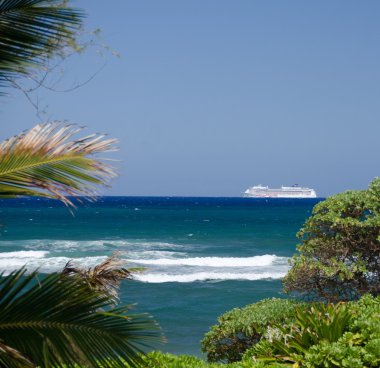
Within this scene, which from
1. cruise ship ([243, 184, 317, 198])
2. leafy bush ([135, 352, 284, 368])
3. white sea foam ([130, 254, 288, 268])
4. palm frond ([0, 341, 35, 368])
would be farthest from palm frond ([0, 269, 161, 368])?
cruise ship ([243, 184, 317, 198])

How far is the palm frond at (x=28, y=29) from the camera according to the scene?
3.21m

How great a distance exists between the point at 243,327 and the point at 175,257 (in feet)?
98.5

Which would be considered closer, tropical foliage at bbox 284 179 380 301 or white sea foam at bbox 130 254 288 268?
tropical foliage at bbox 284 179 380 301

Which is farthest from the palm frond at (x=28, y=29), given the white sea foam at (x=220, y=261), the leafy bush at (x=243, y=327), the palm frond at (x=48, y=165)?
the white sea foam at (x=220, y=261)

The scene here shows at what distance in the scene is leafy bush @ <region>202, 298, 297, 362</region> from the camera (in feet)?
31.9

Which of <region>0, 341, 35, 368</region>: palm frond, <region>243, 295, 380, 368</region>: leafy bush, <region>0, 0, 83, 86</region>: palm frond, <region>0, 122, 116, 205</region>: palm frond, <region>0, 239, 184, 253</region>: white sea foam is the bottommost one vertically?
<region>0, 239, 184, 253</region>: white sea foam

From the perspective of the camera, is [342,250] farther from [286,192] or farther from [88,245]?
[286,192]

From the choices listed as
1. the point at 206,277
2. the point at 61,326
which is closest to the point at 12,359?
the point at 61,326

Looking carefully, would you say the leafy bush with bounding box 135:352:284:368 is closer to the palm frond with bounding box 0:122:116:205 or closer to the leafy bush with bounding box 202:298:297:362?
the leafy bush with bounding box 202:298:297:362

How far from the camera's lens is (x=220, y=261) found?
125ft

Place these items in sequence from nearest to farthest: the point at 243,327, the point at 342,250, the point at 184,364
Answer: the point at 184,364 < the point at 243,327 < the point at 342,250

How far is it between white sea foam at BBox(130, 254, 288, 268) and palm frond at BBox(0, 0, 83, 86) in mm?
32396

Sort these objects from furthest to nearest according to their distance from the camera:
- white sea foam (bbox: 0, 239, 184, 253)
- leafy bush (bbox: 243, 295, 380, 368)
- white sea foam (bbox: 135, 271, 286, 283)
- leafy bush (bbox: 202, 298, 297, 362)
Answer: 1. white sea foam (bbox: 0, 239, 184, 253)
2. white sea foam (bbox: 135, 271, 286, 283)
3. leafy bush (bbox: 202, 298, 297, 362)
4. leafy bush (bbox: 243, 295, 380, 368)

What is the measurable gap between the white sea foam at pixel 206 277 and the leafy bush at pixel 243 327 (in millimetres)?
16788
